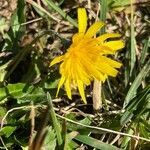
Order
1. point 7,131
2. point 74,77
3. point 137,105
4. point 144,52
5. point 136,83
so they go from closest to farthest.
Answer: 1. point 74,77
2. point 7,131
3. point 137,105
4. point 136,83
5. point 144,52

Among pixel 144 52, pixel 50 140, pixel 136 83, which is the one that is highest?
pixel 144 52

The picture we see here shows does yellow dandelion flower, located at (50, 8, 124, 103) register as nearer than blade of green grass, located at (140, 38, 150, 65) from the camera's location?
Yes

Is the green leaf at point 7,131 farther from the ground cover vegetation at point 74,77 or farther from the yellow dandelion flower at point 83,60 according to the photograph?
the yellow dandelion flower at point 83,60

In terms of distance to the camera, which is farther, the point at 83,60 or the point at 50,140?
the point at 50,140

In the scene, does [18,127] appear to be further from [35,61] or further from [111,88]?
[111,88]

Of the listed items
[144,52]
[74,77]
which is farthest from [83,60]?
[144,52]

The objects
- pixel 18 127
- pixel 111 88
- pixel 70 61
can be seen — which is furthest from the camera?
pixel 111 88

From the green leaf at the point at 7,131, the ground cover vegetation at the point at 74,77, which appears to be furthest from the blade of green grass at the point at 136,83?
the green leaf at the point at 7,131

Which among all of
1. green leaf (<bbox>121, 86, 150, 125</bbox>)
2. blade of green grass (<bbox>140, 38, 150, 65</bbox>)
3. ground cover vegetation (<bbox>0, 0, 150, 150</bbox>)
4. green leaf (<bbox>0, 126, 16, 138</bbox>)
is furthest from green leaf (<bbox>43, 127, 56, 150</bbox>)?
blade of green grass (<bbox>140, 38, 150, 65</bbox>)

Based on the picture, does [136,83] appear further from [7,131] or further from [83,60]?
[7,131]

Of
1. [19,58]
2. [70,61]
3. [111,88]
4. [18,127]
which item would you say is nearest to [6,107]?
[18,127]

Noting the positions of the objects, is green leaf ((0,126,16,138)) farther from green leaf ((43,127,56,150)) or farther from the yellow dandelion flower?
the yellow dandelion flower
